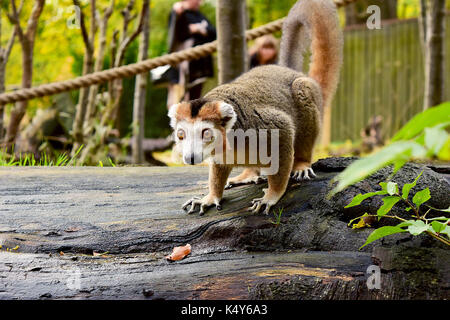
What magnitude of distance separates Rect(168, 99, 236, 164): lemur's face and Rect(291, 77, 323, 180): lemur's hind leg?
2.59 feet

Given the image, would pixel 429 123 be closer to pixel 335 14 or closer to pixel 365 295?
pixel 365 295

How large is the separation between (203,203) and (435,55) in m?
3.74

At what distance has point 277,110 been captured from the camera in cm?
328

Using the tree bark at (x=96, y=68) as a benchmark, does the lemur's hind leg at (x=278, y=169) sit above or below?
below

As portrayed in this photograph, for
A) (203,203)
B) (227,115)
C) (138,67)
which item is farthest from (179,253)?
(138,67)

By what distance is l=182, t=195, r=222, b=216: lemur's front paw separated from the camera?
3180 mm

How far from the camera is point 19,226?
301cm

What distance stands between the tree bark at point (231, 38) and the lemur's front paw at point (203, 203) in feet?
5.28

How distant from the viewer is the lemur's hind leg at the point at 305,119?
3.52 m

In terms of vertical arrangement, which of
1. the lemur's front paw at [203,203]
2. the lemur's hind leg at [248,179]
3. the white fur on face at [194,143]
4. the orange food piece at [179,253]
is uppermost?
the white fur on face at [194,143]

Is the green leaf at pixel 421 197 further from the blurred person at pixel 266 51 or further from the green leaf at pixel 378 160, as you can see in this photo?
the blurred person at pixel 266 51

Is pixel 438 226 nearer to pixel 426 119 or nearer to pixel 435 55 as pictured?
pixel 426 119

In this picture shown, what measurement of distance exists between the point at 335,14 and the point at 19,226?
282cm

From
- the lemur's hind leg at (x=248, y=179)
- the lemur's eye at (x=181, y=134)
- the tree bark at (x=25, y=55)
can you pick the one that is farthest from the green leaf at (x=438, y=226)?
the tree bark at (x=25, y=55)
